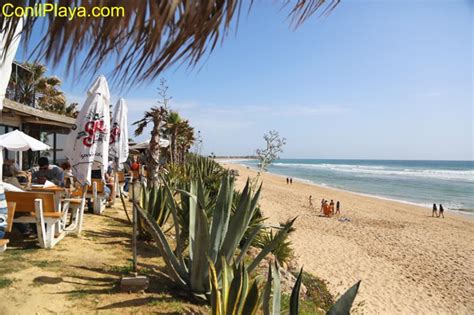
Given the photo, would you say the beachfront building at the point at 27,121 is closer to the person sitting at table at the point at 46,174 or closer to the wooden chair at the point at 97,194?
the person sitting at table at the point at 46,174

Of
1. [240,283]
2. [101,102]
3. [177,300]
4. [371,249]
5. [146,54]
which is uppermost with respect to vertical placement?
[101,102]

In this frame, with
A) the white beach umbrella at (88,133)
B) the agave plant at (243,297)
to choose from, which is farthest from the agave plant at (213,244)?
the white beach umbrella at (88,133)

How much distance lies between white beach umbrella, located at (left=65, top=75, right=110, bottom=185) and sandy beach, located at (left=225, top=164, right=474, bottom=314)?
4726mm

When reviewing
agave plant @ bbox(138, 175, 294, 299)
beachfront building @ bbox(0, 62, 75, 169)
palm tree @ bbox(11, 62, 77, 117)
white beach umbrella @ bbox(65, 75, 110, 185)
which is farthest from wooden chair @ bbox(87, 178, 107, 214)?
palm tree @ bbox(11, 62, 77, 117)

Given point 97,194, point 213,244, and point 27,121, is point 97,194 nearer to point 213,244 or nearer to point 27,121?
point 213,244

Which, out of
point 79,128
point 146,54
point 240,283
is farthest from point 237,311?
point 79,128

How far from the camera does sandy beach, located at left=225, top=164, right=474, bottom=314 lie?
21.6ft

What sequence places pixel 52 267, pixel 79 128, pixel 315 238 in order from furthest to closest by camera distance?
pixel 315 238 → pixel 79 128 → pixel 52 267

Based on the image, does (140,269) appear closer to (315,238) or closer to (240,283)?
(240,283)

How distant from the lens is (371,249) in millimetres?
10328

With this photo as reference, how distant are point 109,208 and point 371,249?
772 cm

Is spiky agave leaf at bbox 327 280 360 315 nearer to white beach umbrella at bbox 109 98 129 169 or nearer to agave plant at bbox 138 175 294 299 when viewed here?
agave plant at bbox 138 175 294 299

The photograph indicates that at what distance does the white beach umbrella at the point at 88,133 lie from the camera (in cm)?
515

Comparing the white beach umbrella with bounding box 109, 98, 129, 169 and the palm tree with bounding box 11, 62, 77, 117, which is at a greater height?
the palm tree with bounding box 11, 62, 77, 117
